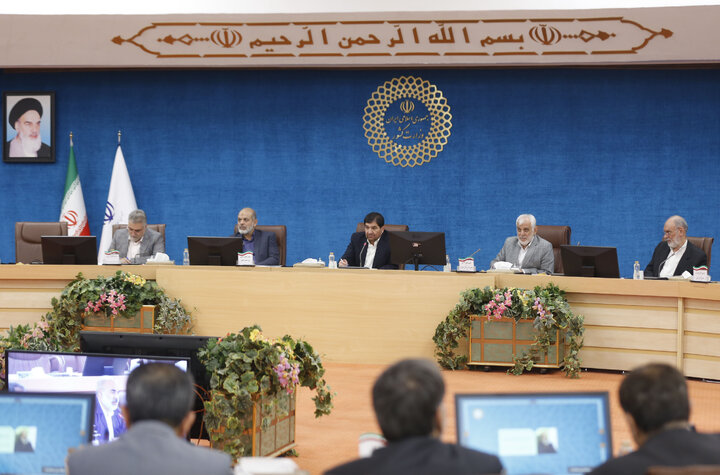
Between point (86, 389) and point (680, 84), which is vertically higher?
point (680, 84)

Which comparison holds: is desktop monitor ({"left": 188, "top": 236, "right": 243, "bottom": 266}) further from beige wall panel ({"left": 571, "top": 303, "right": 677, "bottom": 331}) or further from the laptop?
the laptop

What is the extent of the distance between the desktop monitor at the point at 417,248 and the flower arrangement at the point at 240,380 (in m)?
2.99

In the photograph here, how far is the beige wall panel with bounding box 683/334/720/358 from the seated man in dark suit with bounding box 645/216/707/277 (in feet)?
2.91

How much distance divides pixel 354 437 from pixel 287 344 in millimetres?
880

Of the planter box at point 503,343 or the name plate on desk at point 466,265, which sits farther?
the name plate on desk at point 466,265

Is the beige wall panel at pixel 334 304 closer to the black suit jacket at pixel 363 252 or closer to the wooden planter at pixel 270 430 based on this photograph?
the black suit jacket at pixel 363 252

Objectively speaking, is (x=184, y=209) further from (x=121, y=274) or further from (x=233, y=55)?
(x=121, y=274)

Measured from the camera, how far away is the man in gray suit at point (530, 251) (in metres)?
6.82

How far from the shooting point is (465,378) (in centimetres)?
581

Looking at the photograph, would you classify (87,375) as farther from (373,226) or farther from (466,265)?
(373,226)

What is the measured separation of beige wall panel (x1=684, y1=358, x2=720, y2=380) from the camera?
5.75 meters

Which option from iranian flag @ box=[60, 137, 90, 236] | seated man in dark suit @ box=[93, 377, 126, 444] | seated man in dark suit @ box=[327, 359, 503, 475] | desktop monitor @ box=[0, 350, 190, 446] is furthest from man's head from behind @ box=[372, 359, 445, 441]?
iranian flag @ box=[60, 137, 90, 236]

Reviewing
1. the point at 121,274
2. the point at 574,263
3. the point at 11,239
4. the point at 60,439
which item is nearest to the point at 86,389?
the point at 60,439

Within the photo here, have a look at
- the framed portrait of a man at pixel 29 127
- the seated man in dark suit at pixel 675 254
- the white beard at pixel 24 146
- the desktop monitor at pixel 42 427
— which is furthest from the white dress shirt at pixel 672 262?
the white beard at pixel 24 146
